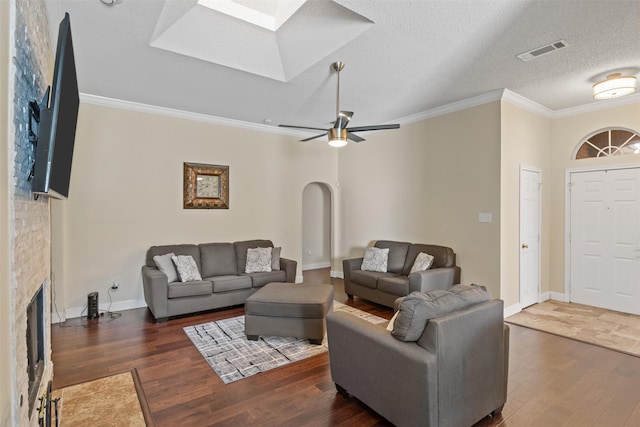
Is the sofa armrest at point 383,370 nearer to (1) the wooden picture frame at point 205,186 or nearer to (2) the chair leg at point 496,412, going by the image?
(2) the chair leg at point 496,412

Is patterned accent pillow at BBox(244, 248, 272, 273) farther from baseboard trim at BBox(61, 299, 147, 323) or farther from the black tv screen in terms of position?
the black tv screen

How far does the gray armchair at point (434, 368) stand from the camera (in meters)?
1.88

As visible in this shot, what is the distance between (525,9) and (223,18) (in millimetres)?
2600

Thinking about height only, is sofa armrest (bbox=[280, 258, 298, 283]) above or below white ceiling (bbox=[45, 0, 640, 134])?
below

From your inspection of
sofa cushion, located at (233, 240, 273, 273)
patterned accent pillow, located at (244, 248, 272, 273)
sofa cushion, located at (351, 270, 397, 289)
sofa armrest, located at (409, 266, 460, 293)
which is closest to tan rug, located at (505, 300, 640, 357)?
sofa armrest, located at (409, 266, 460, 293)

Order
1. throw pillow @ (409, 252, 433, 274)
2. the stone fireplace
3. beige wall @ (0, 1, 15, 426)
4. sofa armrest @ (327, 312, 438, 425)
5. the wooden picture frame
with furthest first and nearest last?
the wooden picture frame < throw pillow @ (409, 252, 433, 274) < sofa armrest @ (327, 312, 438, 425) < the stone fireplace < beige wall @ (0, 1, 15, 426)

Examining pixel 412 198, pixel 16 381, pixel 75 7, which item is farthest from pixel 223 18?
pixel 412 198

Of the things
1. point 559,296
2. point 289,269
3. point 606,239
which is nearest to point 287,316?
point 289,269

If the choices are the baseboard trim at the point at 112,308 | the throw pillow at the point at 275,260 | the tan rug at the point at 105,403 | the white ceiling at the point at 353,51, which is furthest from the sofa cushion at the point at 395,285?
the baseboard trim at the point at 112,308

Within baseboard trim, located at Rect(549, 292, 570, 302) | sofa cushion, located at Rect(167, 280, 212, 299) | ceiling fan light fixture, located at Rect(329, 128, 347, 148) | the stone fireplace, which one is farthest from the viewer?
baseboard trim, located at Rect(549, 292, 570, 302)

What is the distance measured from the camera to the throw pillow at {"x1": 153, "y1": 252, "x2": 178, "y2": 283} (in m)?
4.36

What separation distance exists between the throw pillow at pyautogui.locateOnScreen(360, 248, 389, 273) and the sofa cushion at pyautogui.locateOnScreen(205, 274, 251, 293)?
6.22 feet

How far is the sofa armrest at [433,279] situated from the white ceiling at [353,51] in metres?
2.40

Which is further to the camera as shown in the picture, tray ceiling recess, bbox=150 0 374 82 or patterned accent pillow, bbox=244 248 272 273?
patterned accent pillow, bbox=244 248 272 273
